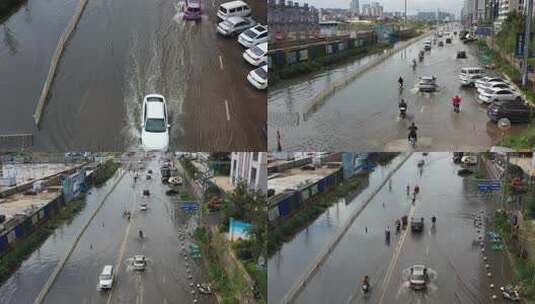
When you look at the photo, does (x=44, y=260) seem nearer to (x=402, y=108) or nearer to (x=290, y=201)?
(x=290, y=201)

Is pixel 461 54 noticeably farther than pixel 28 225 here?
No

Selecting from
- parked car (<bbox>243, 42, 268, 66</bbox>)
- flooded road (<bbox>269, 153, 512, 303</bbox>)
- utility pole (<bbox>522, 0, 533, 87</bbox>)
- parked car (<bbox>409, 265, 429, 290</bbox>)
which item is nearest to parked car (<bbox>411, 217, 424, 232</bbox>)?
flooded road (<bbox>269, 153, 512, 303</bbox>)

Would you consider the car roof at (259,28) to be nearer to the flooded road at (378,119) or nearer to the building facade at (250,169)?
the flooded road at (378,119)

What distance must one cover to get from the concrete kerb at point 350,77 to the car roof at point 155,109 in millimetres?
1096

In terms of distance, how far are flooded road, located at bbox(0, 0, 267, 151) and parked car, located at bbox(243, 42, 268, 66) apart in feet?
0.18

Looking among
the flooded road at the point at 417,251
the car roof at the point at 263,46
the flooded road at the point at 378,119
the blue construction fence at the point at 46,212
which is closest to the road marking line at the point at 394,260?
the flooded road at the point at 417,251

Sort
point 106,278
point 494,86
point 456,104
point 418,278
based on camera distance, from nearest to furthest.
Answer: point 456,104 → point 494,86 → point 418,278 → point 106,278

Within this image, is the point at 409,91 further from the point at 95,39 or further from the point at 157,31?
the point at 95,39

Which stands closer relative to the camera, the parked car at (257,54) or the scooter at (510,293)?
the parked car at (257,54)

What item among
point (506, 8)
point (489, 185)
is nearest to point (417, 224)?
point (489, 185)

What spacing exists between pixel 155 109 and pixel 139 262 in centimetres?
184

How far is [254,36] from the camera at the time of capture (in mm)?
4461

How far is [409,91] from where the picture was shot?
4.64 m

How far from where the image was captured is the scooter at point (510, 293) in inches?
181
